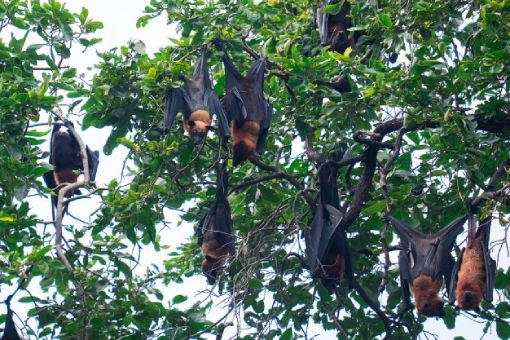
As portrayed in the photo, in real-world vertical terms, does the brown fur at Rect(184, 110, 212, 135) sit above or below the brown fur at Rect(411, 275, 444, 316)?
above

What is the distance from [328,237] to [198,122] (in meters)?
1.55

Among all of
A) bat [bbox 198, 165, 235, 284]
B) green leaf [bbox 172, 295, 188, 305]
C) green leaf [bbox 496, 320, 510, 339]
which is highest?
bat [bbox 198, 165, 235, 284]

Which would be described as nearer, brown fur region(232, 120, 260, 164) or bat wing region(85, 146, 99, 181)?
brown fur region(232, 120, 260, 164)

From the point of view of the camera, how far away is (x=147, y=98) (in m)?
7.85

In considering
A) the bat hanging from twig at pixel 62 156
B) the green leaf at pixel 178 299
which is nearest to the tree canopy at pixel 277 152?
the green leaf at pixel 178 299

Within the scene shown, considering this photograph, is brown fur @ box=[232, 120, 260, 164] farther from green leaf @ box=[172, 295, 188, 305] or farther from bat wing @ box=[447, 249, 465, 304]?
bat wing @ box=[447, 249, 465, 304]

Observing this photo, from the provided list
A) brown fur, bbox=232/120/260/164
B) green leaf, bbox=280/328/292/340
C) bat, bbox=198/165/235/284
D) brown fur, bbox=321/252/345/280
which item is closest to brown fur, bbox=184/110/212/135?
brown fur, bbox=232/120/260/164

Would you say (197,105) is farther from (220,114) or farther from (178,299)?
(178,299)

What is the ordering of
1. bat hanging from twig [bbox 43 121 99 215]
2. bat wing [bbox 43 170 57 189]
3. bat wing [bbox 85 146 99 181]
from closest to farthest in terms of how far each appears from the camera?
1. bat wing [bbox 85 146 99 181]
2. bat hanging from twig [bbox 43 121 99 215]
3. bat wing [bbox 43 170 57 189]

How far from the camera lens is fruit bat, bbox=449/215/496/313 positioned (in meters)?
7.36

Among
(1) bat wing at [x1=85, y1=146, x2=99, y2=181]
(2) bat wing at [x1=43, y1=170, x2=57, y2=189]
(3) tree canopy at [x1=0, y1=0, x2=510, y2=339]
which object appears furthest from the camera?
(2) bat wing at [x1=43, y1=170, x2=57, y2=189]

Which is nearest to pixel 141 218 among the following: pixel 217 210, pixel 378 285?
pixel 217 210

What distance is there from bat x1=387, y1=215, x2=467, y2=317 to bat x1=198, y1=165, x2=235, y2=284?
1.58m

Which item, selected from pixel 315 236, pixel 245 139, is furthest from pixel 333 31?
pixel 315 236
